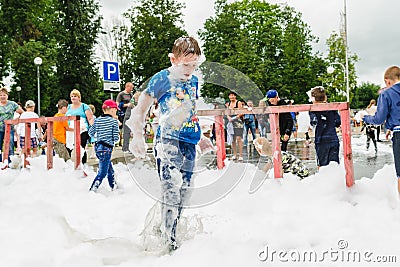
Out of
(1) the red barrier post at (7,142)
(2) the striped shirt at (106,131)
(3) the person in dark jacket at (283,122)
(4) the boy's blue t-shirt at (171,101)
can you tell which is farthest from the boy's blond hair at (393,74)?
(1) the red barrier post at (7,142)

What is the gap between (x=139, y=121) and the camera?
3.71m

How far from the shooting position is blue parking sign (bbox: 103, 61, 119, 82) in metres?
12.2

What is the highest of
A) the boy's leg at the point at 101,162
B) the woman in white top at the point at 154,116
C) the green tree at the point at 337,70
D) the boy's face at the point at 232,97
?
the green tree at the point at 337,70

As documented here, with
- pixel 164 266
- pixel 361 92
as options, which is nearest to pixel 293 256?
pixel 164 266

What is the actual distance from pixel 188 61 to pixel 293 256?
1.68 m

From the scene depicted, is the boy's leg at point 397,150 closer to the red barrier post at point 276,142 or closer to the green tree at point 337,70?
the red barrier post at point 276,142

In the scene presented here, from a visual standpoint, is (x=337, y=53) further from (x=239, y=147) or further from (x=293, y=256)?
(x=293, y=256)

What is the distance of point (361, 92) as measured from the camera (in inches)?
3529

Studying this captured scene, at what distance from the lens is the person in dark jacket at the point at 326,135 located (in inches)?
229

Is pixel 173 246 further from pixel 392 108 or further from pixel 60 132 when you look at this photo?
pixel 60 132

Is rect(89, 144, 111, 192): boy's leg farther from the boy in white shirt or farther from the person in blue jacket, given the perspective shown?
the boy in white shirt

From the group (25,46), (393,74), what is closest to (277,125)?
(393,74)

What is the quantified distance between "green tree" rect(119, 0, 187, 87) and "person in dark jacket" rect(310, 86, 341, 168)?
30850 millimetres

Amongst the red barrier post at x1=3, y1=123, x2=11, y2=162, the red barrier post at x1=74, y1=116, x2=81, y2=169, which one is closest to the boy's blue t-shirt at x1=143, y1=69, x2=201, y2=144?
the red barrier post at x1=74, y1=116, x2=81, y2=169
